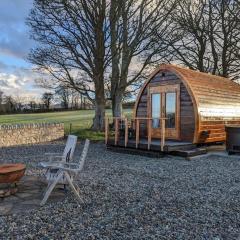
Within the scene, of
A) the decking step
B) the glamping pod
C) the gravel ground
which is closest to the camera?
the gravel ground

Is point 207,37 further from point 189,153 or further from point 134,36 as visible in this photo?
point 189,153

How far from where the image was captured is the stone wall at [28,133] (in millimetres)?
15352

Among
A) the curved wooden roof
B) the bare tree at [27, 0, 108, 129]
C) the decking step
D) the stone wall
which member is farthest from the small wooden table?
the bare tree at [27, 0, 108, 129]

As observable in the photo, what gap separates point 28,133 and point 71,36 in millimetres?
5852

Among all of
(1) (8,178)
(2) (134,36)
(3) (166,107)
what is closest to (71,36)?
(2) (134,36)

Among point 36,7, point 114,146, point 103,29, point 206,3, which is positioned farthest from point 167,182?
point 206,3

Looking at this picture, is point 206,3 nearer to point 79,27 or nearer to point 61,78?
point 79,27

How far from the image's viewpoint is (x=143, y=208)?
5570mm

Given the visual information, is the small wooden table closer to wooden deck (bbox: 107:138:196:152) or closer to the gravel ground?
the gravel ground

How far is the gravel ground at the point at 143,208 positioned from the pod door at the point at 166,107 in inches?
159

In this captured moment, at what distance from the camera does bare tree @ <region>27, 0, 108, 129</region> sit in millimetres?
18078

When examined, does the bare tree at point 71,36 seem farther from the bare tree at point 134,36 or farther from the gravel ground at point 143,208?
the gravel ground at point 143,208

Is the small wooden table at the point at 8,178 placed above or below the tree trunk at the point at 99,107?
below

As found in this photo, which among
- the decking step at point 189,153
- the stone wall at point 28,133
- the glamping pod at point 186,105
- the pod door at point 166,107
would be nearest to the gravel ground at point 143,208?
the decking step at point 189,153
